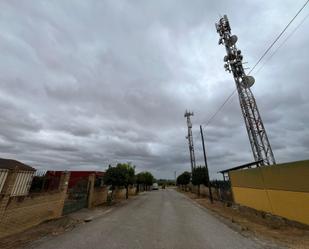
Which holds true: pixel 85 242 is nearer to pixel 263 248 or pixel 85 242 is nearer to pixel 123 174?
pixel 263 248

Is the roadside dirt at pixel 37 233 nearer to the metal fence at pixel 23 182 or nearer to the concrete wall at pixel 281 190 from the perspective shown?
the metal fence at pixel 23 182

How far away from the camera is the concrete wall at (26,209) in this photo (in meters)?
7.49

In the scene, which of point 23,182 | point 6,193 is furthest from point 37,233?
point 23,182

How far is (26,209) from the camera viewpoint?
870 cm

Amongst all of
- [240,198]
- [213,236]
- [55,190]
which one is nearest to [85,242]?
[213,236]

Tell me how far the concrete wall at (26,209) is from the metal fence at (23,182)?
78cm

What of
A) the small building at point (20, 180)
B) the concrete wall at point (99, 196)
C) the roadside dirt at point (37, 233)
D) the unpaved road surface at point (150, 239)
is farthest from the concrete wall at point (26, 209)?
the concrete wall at point (99, 196)

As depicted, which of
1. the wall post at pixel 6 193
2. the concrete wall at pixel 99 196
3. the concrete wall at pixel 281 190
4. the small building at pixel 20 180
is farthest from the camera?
the concrete wall at pixel 99 196

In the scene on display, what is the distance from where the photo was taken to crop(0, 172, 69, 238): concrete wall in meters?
7.49

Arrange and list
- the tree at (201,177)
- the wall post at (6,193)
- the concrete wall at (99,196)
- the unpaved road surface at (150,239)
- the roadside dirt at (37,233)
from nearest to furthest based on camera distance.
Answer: the unpaved road surface at (150,239), the roadside dirt at (37,233), the wall post at (6,193), the concrete wall at (99,196), the tree at (201,177)

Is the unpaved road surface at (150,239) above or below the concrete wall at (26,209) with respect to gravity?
below

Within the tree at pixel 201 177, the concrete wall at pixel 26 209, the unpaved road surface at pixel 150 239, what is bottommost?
the unpaved road surface at pixel 150 239

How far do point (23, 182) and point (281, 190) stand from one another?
505 inches

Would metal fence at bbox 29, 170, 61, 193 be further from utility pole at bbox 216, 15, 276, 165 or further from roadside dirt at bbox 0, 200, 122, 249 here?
utility pole at bbox 216, 15, 276, 165
